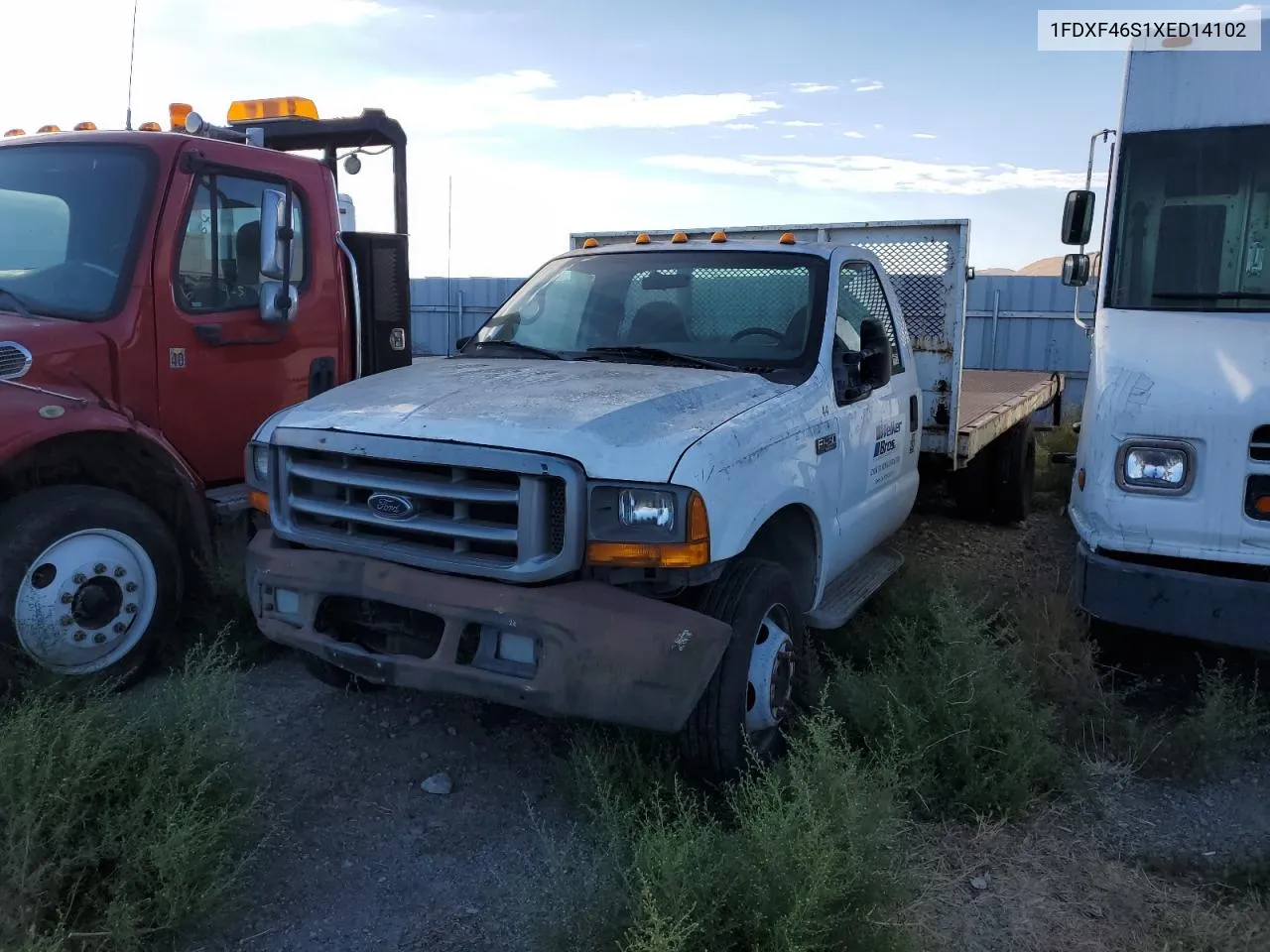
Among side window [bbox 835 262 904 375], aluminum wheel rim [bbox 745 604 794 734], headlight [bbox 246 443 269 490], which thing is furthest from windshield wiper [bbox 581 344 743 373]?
headlight [bbox 246 443 269 490]

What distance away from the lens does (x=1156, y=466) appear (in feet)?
14.2

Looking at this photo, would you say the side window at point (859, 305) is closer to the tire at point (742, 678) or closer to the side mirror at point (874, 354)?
the side mirror at point (874, 354)

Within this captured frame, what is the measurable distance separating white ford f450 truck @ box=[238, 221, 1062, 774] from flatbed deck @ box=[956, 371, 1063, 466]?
4.59 feet

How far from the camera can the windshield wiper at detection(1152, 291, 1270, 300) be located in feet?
16.2

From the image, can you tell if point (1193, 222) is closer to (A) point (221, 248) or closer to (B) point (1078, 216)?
(B) point (1078, 216)

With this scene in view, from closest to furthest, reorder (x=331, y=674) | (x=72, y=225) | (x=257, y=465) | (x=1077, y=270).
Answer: (x=257, y=465), (x=331, y=674), (x=72, y=225), (x=1077, y=270)

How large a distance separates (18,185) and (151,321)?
99 centimetres

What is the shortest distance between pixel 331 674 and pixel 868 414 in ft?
8.65

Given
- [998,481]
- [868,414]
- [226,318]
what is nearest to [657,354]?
[868,414]

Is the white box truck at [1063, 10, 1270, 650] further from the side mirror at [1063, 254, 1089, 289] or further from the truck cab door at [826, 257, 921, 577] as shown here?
the truck cab door at [826, 257, 921, 577]

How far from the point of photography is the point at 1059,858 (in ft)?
11.6

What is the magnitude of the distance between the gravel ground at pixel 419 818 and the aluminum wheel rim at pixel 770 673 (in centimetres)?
77

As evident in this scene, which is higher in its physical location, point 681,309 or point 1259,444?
point 681,309

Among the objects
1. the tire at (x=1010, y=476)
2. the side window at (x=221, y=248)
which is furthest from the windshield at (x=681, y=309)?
the tire at (x=1010, y=476)
